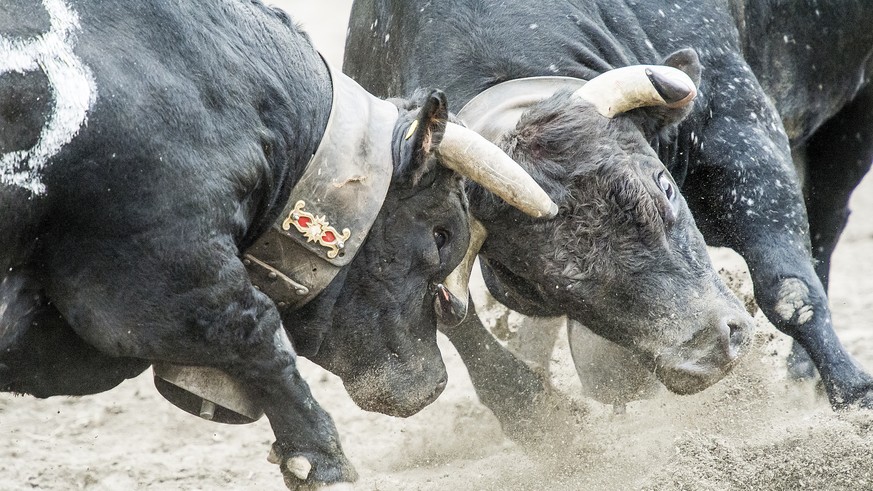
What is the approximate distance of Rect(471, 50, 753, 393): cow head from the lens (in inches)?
184

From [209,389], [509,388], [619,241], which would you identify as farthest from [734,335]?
[209,389]

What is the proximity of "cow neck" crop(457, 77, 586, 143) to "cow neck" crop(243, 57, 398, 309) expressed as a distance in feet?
2.38

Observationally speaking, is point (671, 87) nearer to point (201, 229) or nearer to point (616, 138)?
point (616, 138)

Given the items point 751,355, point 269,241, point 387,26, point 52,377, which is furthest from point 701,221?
point 52,377

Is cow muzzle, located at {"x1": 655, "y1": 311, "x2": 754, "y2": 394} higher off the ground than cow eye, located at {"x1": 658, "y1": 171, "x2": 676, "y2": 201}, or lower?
lower

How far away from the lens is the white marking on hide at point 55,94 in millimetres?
3566

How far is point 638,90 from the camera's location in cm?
477

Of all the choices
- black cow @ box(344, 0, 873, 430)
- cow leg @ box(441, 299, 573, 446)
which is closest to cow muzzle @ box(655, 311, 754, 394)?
black cow @ box(344, 0, 873, 430)

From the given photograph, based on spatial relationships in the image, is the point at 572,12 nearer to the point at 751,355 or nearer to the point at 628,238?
the point at 628,238

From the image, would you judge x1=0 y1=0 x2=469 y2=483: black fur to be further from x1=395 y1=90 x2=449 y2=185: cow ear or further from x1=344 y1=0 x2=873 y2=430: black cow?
x1=344 y1=0 x2=873 y2=430: black cow

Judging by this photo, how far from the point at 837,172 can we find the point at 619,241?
266cm

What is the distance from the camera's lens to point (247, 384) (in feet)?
13.7

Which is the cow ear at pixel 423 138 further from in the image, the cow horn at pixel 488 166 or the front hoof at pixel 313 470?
the front hoof at pixel 313 470

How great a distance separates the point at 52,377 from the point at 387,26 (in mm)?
2073
